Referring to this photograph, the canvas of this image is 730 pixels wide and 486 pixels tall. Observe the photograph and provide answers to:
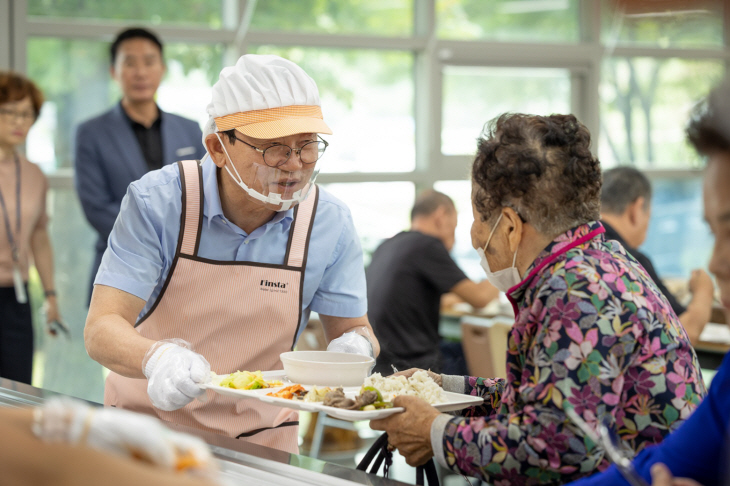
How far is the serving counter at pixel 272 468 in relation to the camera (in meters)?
1.21

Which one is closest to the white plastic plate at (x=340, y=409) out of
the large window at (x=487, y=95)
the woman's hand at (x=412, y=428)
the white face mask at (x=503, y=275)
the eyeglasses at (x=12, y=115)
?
the woman's hand at (x=412, y=428)

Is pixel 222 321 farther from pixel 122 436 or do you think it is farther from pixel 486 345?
pixel 486 345

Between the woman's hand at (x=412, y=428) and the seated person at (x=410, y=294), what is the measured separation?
222 cm

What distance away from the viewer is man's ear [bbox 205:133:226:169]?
184 cm

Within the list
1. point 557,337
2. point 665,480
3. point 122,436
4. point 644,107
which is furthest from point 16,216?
point 644,107

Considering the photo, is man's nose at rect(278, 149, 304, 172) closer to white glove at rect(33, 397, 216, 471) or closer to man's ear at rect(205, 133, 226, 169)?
man's ear at rect(205, 133, 226, 169)

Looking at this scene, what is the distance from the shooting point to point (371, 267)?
12.6 ft

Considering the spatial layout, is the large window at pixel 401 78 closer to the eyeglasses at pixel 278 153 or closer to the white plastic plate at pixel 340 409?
the eyeglasses at pixel 278 153

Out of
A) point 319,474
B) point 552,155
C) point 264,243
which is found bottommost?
point 319,474

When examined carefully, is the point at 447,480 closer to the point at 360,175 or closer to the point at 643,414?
→ the point at 360,175

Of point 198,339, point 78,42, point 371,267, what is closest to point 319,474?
point 198,339

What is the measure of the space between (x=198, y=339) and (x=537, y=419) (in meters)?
0.87

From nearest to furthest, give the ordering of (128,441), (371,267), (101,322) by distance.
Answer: (128,441)
(101,322)
(371,267)

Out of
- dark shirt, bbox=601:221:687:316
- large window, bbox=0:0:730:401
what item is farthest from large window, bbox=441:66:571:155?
dark shirt, bbox=601:221:687:316
